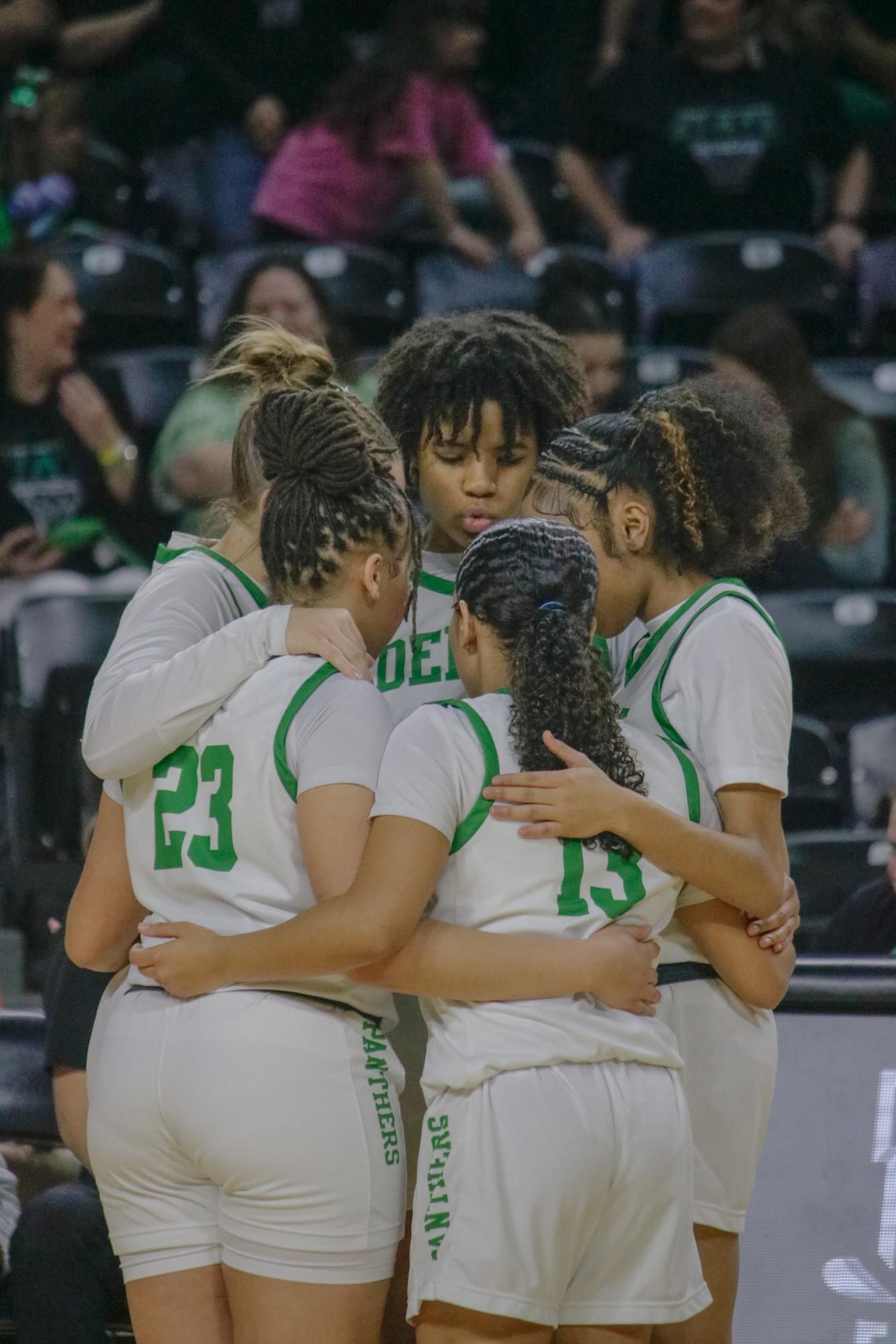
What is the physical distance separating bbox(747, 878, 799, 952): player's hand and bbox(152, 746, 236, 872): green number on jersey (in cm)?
68

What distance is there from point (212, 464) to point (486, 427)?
125 inches

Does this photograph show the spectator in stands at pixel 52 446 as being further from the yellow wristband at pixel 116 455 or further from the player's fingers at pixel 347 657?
the player's fingers at pixel 347 657

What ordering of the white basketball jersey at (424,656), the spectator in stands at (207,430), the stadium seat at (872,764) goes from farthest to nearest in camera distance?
1. the spectator in stands at (207,430)
2. the stadium seat at (872,764)
3. the white basketball jersey at (424,656)

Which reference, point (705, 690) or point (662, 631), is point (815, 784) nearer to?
point (662, 631)

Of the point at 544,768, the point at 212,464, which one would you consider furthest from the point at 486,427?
the point at 212,464

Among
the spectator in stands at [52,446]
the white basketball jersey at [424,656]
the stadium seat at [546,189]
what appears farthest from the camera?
the stadium seat at [546,189]

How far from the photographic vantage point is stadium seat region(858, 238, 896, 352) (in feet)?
21.6

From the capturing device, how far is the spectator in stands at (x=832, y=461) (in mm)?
5609

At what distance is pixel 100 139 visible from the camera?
7.08m

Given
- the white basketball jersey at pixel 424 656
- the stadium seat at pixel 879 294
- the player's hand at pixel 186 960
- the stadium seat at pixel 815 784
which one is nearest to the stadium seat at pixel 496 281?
the stadium seat at pixel 879 294

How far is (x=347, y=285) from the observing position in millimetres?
6340

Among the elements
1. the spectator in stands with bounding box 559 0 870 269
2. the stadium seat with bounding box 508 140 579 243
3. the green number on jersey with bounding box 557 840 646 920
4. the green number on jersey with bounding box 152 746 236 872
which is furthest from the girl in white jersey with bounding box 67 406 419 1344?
the stadium seat with bounding box 508 140 579 243

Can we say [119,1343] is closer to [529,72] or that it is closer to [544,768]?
[544,768]

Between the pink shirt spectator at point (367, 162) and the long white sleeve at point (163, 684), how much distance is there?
16.1 ft
